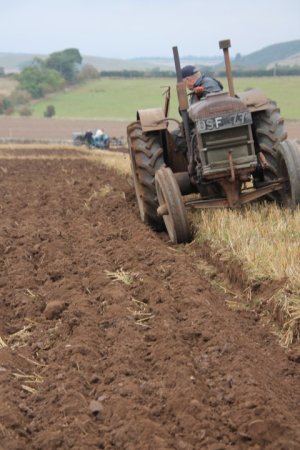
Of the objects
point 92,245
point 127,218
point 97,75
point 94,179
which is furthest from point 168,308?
point 97,75

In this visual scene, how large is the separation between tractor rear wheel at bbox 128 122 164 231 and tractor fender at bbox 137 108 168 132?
6.6 inches

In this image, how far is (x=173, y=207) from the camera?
23.5 ft

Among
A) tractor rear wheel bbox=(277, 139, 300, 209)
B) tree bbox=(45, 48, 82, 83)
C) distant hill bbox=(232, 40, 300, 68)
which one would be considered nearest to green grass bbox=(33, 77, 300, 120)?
tree bbox=(45, 48, 82, 83)

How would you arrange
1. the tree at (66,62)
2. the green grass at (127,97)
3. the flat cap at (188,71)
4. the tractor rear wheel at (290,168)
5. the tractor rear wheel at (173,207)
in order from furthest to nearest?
the tree at (66,62) → the green grass at (127,97) → the flat cap at (188,71) → the tractor rear wheel at (290,168) → the tractor rear wheel at (173,207)

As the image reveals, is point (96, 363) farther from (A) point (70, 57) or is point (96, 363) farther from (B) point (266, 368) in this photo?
(A) point (70, 57)

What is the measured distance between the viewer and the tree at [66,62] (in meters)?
80.9

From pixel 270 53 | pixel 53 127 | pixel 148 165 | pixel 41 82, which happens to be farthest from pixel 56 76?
pixel 148 165

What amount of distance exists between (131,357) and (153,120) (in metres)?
4.10

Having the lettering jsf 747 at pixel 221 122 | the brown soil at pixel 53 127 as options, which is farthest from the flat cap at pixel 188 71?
the brown soil at pixel 53 127

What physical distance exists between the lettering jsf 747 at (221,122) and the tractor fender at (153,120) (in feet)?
2.23

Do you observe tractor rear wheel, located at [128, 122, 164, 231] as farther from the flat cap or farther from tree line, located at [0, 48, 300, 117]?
tree line, located at [0, 48, 300, 117]

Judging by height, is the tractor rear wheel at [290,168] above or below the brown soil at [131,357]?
above

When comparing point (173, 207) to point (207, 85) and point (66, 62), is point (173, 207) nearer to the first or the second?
point (207, 85)

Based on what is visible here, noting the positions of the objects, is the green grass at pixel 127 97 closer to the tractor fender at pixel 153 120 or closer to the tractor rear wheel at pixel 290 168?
the tractor fender at pixel 153 120
